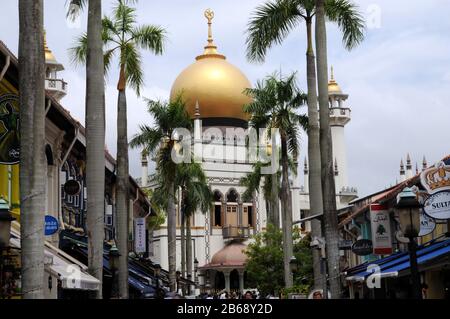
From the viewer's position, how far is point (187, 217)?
53250 mm

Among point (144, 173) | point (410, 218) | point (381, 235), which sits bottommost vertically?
point (410, 218)

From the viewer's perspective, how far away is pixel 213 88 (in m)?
79.8

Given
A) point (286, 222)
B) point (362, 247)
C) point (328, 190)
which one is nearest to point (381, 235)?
point (362, 247)

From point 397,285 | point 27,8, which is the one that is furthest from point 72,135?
point 27,8

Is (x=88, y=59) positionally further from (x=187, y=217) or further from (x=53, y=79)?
(x=53, y=79)

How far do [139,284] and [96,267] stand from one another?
14321mm

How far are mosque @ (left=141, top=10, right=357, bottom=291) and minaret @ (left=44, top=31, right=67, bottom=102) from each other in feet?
48.4

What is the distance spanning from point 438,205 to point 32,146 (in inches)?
416

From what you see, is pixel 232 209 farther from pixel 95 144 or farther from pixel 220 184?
pixel 95 144

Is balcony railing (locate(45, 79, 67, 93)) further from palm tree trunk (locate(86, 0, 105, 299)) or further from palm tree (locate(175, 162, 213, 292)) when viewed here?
palm tree trunk (locate(86, 0, 105, 299))

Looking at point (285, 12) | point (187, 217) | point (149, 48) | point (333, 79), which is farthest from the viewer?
point (333, 79)

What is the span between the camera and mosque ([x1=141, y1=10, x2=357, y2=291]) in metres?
75.8

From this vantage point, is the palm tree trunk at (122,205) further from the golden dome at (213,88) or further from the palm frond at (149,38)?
the golden dome at (213,88)

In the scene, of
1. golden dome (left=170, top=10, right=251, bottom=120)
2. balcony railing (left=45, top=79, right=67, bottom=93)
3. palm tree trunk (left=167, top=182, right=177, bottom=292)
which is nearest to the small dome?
golden dome (left=170, top=10, right=251, bottom=120)
